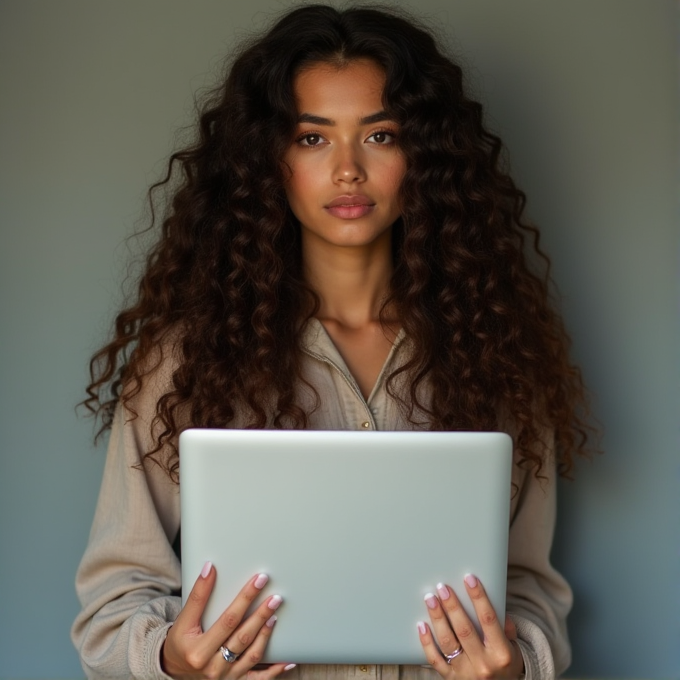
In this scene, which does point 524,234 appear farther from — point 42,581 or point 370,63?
point 42,581

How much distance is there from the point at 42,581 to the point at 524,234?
4.58 feet

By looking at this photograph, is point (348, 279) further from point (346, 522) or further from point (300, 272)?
point (346, 522)

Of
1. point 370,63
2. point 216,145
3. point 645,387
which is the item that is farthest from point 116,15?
point 645,387

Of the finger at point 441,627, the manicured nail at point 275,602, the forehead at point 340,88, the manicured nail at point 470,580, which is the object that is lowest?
the finger at point 441,627

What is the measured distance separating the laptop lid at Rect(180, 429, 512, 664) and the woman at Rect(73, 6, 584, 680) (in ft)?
1.04

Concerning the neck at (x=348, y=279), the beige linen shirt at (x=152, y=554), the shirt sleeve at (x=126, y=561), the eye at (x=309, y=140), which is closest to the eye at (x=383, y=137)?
the eye at (x=309, y=140)

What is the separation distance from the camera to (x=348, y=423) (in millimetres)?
2031

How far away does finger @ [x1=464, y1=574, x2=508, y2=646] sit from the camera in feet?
5.24

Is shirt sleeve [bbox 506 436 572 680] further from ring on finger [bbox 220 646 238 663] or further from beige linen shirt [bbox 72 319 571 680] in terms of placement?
ring on finger [bbox 220 646 238 663]

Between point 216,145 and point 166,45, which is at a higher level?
point 166,45

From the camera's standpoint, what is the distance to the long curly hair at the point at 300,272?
2.02m

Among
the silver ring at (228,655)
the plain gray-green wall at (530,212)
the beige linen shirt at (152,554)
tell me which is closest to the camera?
the silver ring at (228,655)

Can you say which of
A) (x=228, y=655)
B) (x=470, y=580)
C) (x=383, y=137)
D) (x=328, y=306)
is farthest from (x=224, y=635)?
(x=383, y=137)

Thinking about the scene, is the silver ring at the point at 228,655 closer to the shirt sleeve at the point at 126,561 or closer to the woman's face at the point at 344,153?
the shirt sleeve at the point at 126,561
